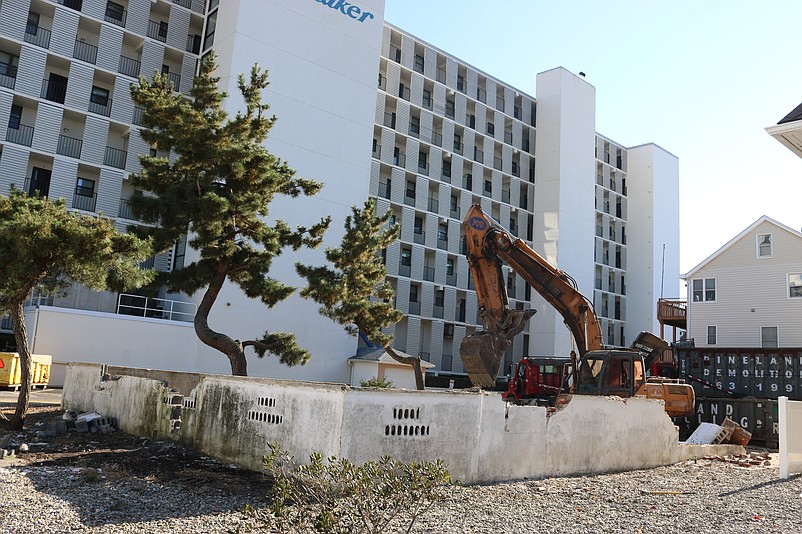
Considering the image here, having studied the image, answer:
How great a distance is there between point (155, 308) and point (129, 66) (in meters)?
14.9

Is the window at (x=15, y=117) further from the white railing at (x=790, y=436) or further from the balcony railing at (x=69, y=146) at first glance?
the white railing at (x=790, y=436)

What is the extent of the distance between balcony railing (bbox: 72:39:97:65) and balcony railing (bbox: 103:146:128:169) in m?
4.94

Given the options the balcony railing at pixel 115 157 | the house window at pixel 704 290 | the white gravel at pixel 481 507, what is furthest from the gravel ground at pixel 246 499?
the balcony railing at pixel 115 157

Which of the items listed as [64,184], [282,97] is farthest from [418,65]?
[64,184]

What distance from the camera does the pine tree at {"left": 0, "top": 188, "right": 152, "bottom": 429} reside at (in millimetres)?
13875

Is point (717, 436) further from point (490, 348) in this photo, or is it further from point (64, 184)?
point (64, 184)

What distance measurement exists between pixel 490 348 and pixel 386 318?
6.70m

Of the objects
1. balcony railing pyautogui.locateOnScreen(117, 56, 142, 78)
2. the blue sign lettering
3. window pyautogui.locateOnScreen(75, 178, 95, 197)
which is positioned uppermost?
the blue sign lettering

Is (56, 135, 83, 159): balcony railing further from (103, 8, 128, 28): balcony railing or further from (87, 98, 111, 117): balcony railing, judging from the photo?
(103, 8, 128, 28): balcony railing

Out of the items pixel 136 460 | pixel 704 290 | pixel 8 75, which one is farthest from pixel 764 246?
pixel 8 75

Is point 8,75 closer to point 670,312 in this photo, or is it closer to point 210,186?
point 210,186

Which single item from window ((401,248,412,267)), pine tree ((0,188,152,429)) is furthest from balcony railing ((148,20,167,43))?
pine tree ((0,188,152,429))

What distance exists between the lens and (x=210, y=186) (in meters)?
19.2

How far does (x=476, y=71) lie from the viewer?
59.3 meters
